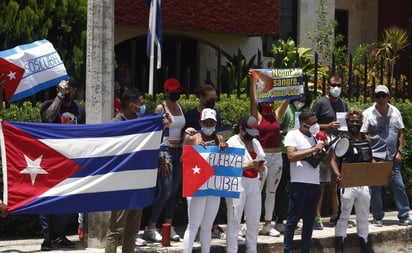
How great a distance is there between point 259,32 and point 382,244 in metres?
7.86

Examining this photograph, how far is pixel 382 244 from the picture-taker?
12.1m

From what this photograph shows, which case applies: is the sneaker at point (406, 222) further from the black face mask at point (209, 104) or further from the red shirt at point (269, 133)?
the black face mask at point (209, 104)

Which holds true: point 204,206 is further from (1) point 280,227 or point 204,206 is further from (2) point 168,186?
(1) point 280,227

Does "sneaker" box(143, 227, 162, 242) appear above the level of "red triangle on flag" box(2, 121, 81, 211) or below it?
below

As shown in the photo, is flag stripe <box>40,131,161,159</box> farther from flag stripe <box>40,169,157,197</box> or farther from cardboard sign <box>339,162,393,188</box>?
cardboard sign <box>339,162,393,188</box>

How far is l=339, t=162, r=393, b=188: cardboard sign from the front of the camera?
11008mm

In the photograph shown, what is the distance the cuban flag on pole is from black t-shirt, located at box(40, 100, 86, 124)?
0.71 feet

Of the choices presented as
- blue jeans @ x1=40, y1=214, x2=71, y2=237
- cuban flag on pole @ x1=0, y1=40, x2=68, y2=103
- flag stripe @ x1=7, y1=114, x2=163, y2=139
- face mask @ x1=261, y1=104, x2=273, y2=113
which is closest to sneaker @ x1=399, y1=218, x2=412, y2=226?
face mask @ x1=261, y1=104, x2=273, y2=113

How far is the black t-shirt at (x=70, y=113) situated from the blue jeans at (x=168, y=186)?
1124mm

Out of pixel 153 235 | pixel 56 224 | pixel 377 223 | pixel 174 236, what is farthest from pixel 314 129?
pixel 56 224

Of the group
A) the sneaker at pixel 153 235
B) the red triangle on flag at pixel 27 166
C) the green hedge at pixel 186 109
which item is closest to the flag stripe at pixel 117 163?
the red triangle on flag at pixel 27 166

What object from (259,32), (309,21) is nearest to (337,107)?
(259,32)

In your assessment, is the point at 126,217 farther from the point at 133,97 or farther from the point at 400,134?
the point at 400,134

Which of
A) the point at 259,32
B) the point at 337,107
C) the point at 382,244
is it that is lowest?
the point at 382,244
